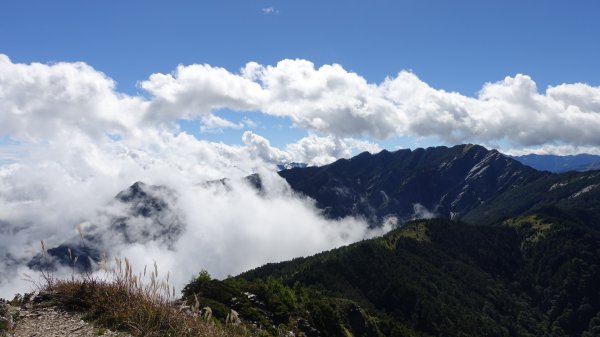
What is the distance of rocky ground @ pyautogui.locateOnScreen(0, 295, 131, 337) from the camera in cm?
1441

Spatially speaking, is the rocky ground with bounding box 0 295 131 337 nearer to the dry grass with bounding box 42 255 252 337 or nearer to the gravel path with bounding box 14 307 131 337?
the gravel path with bounding box 14 307 131 337

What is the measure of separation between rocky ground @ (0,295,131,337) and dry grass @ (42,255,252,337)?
38cm

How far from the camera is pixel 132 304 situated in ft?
49.2

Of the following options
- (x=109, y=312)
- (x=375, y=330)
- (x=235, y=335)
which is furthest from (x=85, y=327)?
(x=375, y=330)

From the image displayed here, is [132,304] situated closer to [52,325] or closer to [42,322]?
[52,325]

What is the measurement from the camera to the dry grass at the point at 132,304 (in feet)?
44.7

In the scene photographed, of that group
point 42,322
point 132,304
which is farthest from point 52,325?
point 132,304

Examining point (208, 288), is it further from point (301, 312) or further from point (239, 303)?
point (301, 312)

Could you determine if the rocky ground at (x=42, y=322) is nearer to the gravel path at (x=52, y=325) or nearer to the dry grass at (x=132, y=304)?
the gravel path at (x=52, y=325)

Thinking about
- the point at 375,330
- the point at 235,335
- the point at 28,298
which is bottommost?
the point at 375,330

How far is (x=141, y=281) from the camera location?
1477 centimetres

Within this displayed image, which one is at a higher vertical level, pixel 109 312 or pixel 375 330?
pixel 109 312

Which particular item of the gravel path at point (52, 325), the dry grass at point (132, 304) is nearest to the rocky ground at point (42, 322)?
the gravel path at point (52, 325)

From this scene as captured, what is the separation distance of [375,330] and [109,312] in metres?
129
